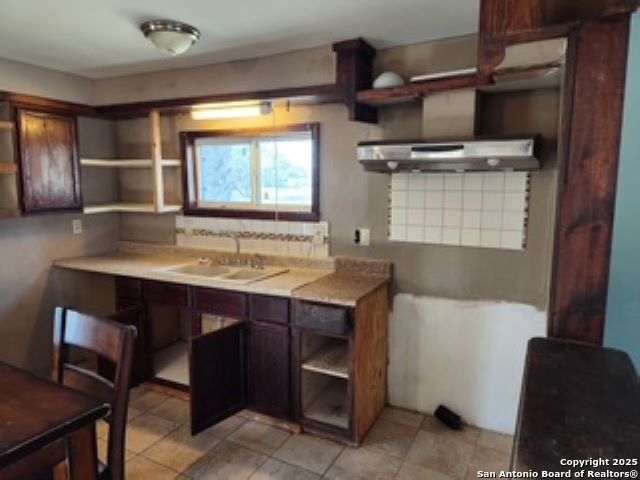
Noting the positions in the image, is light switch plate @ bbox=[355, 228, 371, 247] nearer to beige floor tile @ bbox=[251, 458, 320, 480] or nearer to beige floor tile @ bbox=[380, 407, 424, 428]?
beige floor tile @ bbox=[380, 407, 424, 428]

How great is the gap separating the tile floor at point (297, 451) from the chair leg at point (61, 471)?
3.40ft

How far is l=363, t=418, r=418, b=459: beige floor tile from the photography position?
238cm

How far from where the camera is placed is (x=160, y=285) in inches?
113

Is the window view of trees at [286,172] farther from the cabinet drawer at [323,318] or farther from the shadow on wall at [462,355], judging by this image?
the shadow on wall at [462,355]

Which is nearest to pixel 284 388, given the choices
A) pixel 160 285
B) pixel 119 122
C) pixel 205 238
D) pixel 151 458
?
pixel 151 458

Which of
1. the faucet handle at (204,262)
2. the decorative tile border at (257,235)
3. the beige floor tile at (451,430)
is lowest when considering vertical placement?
the beige floor tile at (451,430)

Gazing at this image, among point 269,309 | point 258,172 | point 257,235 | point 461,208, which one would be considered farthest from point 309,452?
point 258,172

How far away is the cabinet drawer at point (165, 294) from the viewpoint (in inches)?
110

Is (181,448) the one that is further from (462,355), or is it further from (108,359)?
(462,355)

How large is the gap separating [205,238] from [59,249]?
3.59 ft

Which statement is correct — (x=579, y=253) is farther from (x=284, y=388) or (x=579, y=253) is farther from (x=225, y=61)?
(x=225, y=61)

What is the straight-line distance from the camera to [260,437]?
2498 mm

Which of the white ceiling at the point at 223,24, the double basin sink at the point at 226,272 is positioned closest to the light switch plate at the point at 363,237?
the double basin sink at the point at 226,272

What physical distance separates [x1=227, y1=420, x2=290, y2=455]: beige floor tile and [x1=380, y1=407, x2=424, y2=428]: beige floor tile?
64cm
